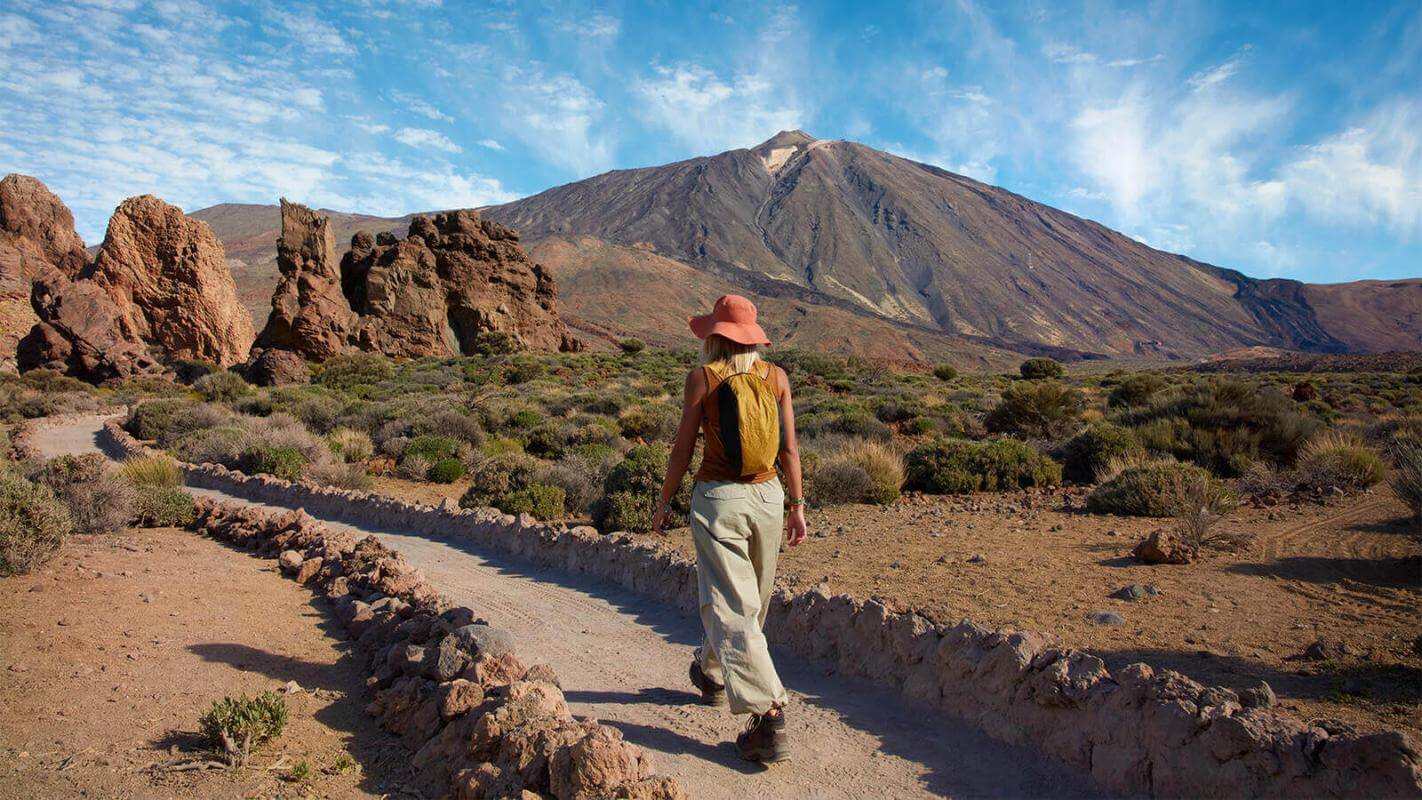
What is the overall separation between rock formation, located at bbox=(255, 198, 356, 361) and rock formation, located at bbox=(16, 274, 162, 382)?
4.99 meters

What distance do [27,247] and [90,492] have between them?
132 feet

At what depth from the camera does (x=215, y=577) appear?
6398 mm

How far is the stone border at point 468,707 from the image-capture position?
2.93 m

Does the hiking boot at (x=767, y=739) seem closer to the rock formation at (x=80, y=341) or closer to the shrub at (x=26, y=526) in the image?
the shrub at (x=26, y=526)

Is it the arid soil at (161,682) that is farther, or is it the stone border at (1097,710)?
the arid soil at (161,682)

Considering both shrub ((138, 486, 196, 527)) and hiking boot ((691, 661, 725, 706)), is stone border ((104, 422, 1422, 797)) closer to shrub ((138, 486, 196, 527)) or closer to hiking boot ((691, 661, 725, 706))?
hiking boot ((691, 661, 725, 706))

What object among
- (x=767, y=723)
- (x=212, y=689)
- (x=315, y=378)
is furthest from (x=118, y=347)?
(x=767, y=723)

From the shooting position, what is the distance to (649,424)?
1697cm

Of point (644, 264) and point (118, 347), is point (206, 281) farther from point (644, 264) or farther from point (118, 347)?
point (644, 264)

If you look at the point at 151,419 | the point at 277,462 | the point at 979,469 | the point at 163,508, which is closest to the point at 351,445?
the point at 277,462

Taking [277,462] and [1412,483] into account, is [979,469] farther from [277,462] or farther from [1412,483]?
[277,462]

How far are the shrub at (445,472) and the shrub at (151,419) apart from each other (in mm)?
10022

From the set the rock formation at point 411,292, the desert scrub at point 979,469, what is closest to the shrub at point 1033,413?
the desert scrub at point 979,469

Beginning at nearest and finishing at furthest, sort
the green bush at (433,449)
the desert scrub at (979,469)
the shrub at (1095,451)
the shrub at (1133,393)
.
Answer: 1. the desert scrub at (979,469)
2. the shrub at (1095,451)
3. the green bush at (433,449)
4. the shrub at (1133,393)
